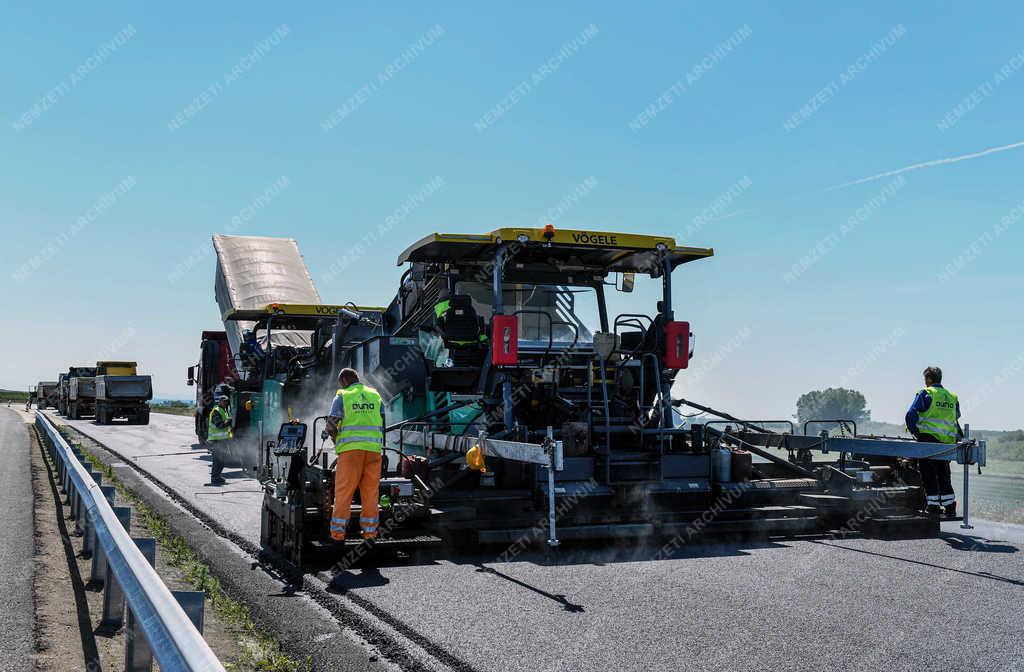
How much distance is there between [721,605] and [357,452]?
2.98m

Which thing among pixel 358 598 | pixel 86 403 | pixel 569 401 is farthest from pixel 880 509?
pixel 86 403

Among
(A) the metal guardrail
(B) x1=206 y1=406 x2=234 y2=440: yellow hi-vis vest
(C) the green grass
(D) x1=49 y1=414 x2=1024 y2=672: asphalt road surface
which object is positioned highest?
(B) x1=206 y1=406 x2=234 y2=440: yellow hi-vis vest

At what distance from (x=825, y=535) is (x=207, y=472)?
33.8 feet

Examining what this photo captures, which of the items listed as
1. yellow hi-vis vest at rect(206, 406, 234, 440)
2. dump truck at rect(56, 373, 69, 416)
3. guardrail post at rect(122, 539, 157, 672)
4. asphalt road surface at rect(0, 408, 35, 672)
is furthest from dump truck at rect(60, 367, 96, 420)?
guardrail post at rect(122, 539, 157, 672)

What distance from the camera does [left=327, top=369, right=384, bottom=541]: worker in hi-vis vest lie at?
6789mm

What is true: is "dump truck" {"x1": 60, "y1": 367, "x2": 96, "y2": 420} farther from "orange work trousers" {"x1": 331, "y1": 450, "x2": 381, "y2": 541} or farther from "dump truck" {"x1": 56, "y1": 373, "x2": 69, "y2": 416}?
"orange work trousers" {"x1": 331, "y1": 450, "x2": 381, "y2": 541}

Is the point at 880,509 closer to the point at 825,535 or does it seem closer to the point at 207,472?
the point at 825,535

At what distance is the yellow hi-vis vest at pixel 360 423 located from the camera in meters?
7.05

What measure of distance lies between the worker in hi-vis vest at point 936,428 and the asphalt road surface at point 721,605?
577 mm

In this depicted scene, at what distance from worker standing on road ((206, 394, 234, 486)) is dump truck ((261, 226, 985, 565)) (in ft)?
14.6

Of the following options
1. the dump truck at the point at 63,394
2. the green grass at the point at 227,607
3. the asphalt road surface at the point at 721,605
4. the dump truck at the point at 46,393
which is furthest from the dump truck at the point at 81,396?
the asphalt road surface at the point at 721,605

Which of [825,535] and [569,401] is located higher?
[569,401]

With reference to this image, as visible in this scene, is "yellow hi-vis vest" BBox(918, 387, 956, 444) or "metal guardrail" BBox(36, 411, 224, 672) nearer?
"metal guardrail" BBox(36, 411, 224, 672)

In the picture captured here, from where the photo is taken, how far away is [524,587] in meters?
5.95
